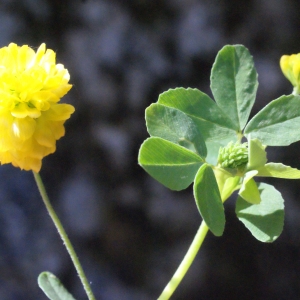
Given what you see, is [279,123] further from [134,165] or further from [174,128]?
[134,165]

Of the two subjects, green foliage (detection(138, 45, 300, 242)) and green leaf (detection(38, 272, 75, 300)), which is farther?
green leaf (detection(38, 272, 75, 300))

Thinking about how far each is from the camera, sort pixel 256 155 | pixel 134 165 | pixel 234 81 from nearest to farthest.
Result: pixel 256 155, pixel 234 81, pixel 134 165

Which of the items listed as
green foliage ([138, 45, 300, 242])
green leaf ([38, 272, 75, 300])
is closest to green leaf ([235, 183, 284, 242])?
green foliage ([138, 45, 300, 242])

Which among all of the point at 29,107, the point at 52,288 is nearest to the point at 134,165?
the point at 52,288

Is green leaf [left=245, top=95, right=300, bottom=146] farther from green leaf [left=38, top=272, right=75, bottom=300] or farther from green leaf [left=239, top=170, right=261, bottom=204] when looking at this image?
green leaf [left=38, top=272, right=75, bottom=300]

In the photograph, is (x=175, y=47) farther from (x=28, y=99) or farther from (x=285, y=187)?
(x=28, y=99)

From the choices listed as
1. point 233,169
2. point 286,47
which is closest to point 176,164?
point 233,169
